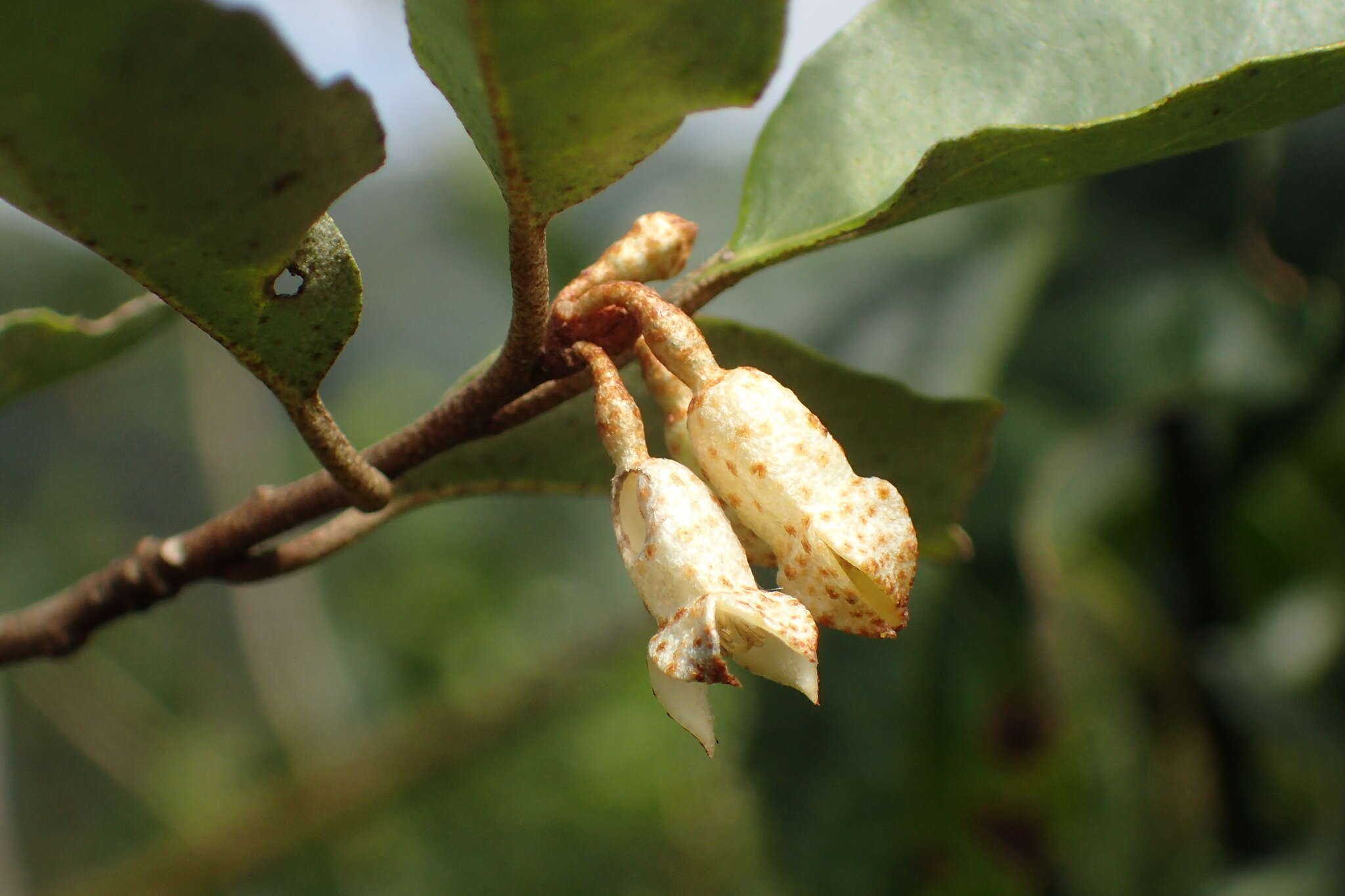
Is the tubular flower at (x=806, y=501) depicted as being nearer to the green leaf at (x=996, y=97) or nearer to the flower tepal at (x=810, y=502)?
the flower tepal at (x=810, y=502)

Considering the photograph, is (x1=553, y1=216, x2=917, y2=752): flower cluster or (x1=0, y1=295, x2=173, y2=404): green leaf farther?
(x1=0, y1=295, x2=173, y2=404): green leaf

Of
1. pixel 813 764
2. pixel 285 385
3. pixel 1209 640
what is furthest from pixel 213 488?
pixel 285 385

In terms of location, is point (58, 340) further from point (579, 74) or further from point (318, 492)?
point (579, 74)

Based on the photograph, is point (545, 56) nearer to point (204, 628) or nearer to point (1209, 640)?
point (1209, 640)

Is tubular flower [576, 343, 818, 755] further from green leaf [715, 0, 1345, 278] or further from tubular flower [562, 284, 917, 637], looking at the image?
green leaf [715, 0, 1345, 278]

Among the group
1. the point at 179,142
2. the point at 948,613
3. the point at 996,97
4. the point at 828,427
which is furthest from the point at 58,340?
the point at 948,613

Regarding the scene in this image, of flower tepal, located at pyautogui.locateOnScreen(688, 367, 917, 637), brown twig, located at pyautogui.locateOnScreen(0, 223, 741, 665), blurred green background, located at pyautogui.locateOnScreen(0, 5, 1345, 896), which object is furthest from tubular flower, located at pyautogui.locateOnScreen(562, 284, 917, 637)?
blurred green background, located at pyautogui.locateOnScreen(0, 5, 1345, 896)
